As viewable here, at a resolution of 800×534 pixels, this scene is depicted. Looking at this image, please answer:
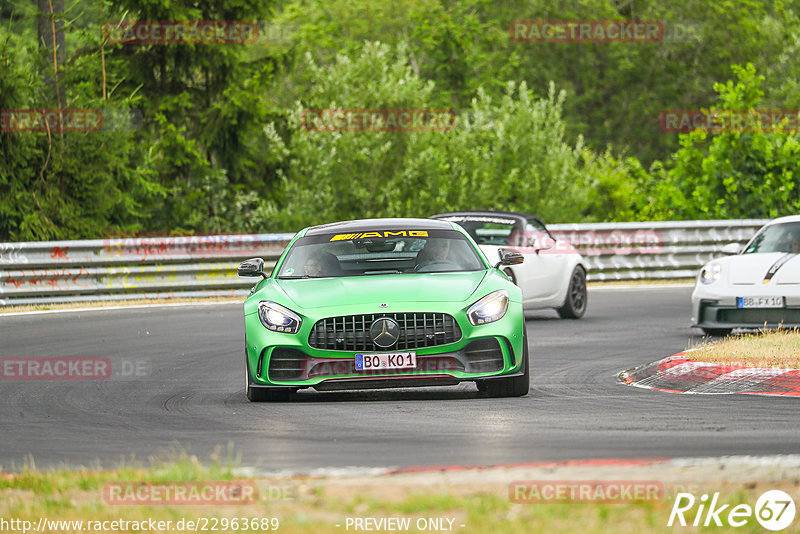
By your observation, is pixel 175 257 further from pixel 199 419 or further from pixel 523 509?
pixel 523 509

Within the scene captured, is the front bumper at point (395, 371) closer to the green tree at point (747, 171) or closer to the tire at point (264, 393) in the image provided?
the tire at point (264, 393)

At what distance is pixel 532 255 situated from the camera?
18.7 metres

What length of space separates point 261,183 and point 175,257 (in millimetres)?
11166

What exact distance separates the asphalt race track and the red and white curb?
0.32 m

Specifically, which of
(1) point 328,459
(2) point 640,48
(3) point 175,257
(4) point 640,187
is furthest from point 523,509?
(2) point 640,48

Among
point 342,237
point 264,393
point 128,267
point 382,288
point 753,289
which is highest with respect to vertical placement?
point 342,237

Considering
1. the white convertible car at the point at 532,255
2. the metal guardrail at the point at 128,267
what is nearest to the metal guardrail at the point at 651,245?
the metal guardrail at the point at 128,267

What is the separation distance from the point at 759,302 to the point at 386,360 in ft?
20.7

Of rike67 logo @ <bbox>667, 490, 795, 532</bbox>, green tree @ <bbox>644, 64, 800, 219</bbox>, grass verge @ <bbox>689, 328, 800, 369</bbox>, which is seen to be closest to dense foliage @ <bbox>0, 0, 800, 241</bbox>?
green tree @ <bbox>644, 64, 800, 219</bbox>

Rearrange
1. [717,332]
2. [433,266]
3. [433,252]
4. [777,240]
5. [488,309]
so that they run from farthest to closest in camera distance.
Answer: [717,332] → [777,240] → [433,252] → [433,266] → [488,309]

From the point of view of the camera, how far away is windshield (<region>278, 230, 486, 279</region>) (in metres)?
11.1

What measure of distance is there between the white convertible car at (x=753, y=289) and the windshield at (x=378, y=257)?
460 cm

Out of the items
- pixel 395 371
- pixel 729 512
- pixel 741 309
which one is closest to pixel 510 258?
pixel 395 371

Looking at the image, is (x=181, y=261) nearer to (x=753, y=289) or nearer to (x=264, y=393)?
(x=753, y=289)
